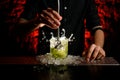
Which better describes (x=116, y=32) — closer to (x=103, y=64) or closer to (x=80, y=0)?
(x=80, y=0)

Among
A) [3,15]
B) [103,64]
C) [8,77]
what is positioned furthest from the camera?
[3,15]

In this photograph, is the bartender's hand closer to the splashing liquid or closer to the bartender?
the splashing liquid

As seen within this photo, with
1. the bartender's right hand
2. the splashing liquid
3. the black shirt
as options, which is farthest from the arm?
the black shirt

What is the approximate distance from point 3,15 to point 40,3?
156cm

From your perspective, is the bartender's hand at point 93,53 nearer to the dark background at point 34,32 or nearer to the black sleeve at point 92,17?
the black sleeve at point 92,17

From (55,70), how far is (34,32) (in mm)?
2464

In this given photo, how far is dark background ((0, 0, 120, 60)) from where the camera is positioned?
15.4 ft

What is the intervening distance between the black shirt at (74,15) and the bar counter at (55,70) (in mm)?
889

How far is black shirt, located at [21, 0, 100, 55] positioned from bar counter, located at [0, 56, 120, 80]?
889 mm

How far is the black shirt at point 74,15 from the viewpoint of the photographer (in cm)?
329

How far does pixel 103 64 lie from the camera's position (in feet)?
7.93

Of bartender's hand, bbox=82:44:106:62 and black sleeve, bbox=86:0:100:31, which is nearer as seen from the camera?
bartender's hand, bbox=82:44:106:62

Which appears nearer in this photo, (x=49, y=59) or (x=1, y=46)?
(x=49, y=59)

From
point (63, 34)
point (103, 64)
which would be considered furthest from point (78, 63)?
point (63, 34)
